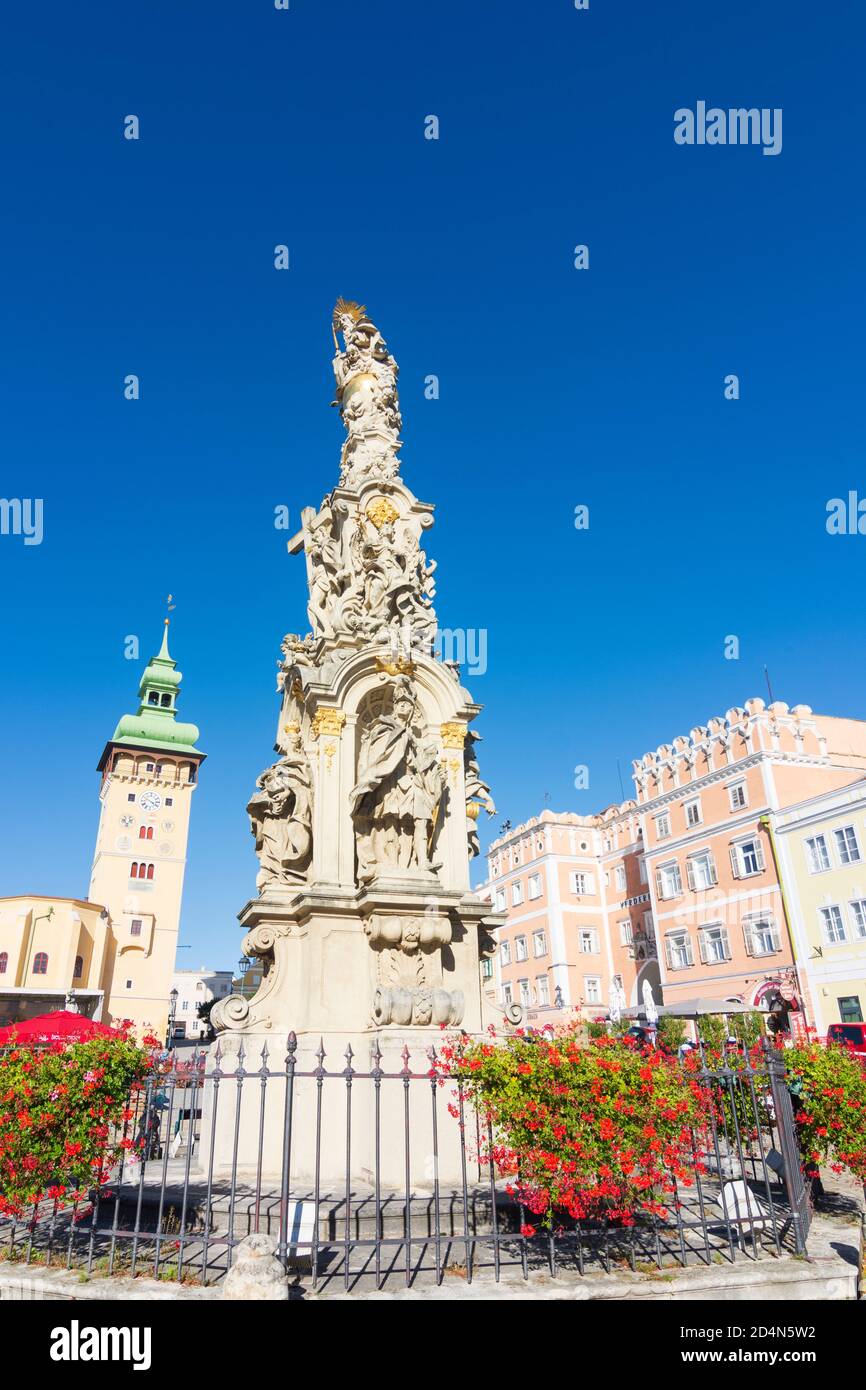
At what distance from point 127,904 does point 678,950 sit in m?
51.3

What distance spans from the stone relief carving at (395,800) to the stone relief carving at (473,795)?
1785 millimetres

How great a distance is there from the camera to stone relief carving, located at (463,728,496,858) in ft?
43.5

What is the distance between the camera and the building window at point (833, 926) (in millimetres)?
34438


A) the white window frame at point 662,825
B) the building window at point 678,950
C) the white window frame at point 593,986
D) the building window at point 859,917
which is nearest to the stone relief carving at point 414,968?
the building window at point 859,917

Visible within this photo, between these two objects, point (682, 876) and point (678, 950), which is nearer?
point (678, 950)

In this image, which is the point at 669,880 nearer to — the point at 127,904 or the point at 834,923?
the point at 834,923

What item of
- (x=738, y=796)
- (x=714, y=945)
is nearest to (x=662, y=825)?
(x=738, y=796)

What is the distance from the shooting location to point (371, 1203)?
843 centimetres

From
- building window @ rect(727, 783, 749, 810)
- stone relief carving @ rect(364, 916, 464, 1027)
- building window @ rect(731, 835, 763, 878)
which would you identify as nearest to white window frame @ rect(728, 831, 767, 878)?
building window @ rect(731, 835, 763, 878)

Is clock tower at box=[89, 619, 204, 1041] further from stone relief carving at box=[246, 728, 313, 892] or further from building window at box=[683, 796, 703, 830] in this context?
stone relief carving at box=[246, 728, 313, 892]

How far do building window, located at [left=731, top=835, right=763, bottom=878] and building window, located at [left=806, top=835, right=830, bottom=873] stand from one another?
9.64 ft

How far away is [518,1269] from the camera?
23.0 ft

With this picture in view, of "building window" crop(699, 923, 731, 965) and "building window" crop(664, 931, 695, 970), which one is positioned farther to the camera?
"building window" crop(664, 931, 695, 970)
